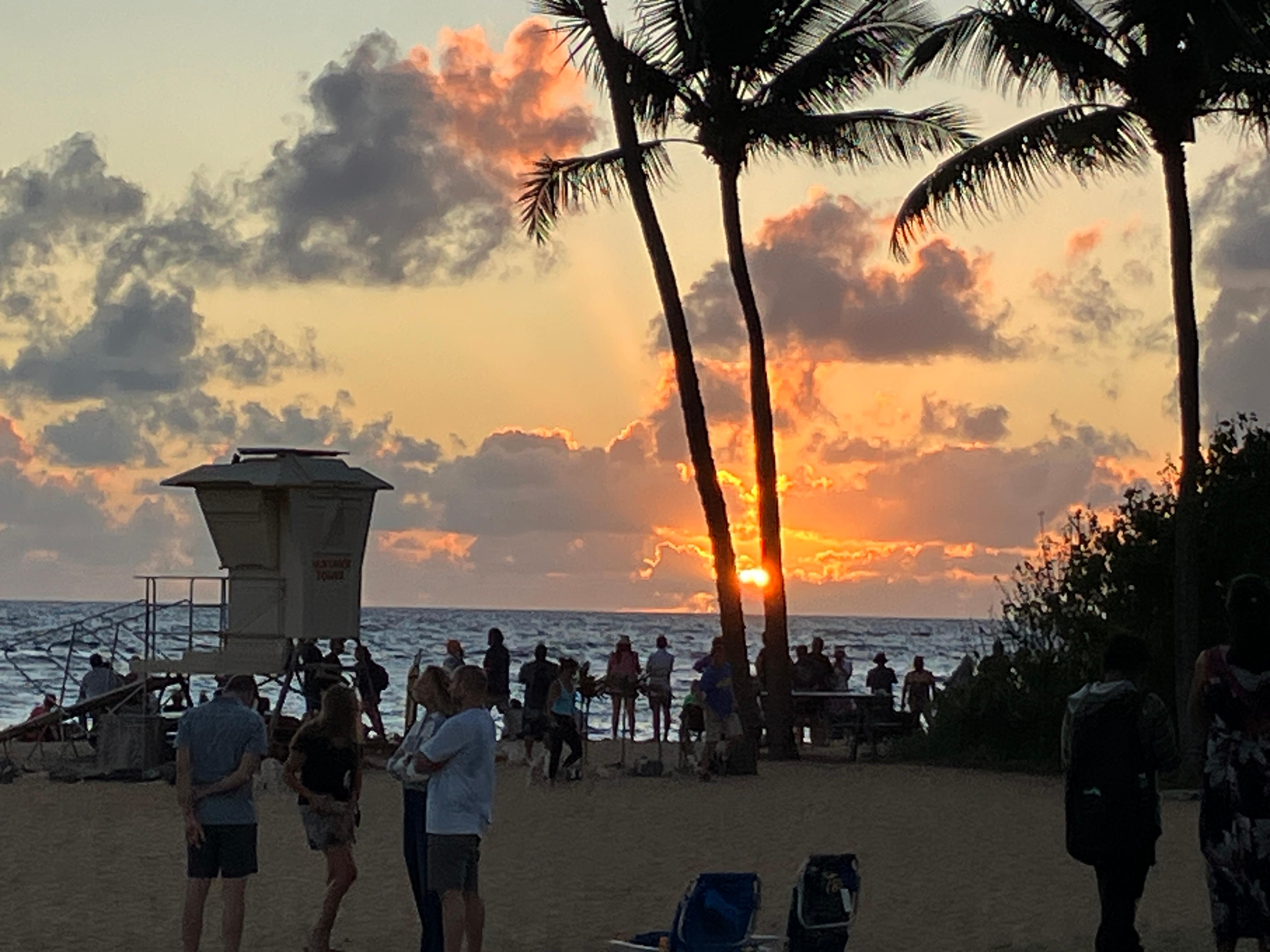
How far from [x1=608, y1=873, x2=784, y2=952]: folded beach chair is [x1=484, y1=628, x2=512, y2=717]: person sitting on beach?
18.6 metres

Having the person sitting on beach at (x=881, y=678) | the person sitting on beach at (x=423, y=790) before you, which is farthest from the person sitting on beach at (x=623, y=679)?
the person sitting on beach at (x=423, y=790)

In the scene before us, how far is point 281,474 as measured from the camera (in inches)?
952

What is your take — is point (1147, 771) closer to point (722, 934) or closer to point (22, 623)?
point (722, 934)

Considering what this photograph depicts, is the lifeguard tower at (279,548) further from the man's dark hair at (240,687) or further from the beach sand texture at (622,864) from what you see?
the man's dark hair at (240,687)

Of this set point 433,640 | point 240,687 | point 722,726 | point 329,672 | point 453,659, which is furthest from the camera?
point 433,640

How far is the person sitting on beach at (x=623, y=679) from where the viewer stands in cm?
2516

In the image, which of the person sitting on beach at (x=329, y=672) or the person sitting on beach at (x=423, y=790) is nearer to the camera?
the person sitting on beach at (x=423, y=790)

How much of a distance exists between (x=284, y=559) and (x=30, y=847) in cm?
802

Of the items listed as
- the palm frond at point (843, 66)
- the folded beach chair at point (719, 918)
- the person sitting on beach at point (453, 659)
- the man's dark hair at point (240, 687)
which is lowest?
the folded beach chair at point (719, 918)

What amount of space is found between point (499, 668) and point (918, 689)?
7.09 meters

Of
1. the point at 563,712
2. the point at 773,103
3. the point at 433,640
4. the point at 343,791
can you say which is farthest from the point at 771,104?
the point at 433,640

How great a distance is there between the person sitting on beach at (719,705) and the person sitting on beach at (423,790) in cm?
1410

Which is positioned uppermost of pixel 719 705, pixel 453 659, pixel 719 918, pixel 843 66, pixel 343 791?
pixel 843 66

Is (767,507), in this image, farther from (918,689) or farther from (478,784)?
(478,784)
